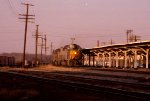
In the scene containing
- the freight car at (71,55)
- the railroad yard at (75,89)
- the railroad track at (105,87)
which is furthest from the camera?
the freight car at (71,55)

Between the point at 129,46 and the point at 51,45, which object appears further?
the point at 51,45

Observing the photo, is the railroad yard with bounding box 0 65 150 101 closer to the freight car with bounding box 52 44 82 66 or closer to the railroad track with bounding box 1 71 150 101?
the railroad track with bounding box 1 71 150 101

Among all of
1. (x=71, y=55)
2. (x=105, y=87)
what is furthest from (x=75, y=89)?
(x=71, y=55)

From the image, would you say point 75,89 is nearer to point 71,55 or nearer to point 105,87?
point 105,87

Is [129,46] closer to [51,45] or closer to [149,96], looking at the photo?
[149,96]

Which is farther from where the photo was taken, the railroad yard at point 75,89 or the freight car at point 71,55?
the freight car at point 71,55

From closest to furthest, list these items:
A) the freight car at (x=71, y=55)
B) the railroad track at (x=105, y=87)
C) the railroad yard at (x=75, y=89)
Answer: the railroad yard at (x=75, y=89), the railroad track at (x=105, y=87), the freight car at (x=71, y=55)

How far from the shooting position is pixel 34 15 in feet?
184

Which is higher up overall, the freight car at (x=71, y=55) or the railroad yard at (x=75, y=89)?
the freight car at (x=71, y=55)

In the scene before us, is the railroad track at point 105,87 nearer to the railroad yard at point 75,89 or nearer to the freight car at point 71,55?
the railroad yard at point 75,89

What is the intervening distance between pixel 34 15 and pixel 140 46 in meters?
22.5

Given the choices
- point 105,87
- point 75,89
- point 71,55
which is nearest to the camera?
point 75,89

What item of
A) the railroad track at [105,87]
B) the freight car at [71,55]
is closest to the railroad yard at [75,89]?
the railroad track at [105,87]

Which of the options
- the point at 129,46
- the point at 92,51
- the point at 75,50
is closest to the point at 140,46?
the point at 129,46
